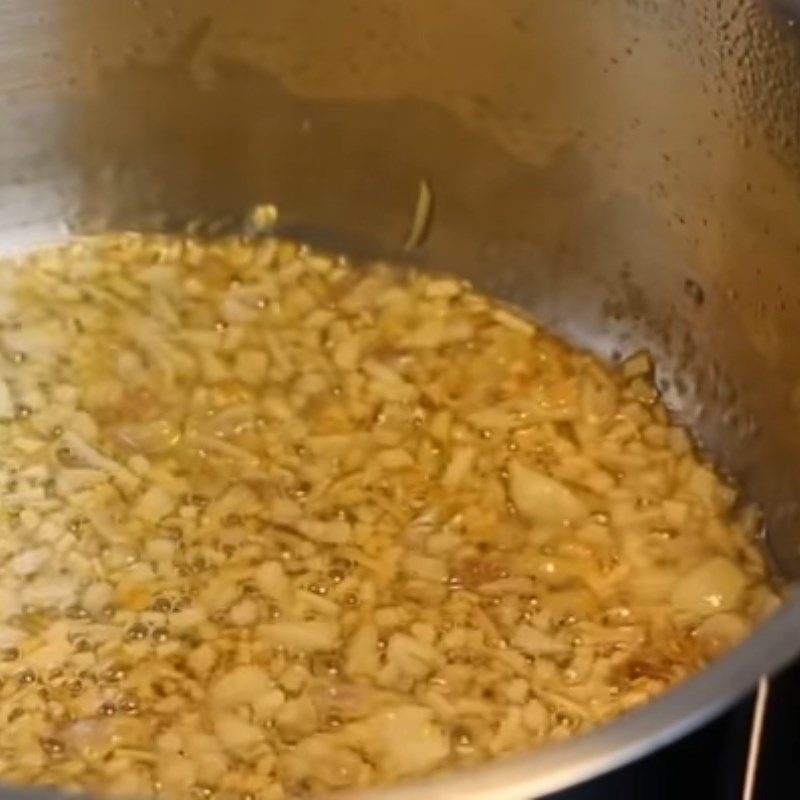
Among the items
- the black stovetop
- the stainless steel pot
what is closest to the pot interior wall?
the stainless steel pot

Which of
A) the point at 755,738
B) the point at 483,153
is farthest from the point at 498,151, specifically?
the point at 755,738

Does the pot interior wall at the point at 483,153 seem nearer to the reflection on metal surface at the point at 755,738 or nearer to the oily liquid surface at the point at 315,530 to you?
the oily liquid surface at the point at 315,530

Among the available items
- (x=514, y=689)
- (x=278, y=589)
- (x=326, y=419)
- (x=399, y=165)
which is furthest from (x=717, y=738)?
(x=399, y=165)

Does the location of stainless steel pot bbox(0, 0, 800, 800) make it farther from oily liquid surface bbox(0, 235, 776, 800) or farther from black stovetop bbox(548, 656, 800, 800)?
black stovetop bbox(548, 656, 800, 800)

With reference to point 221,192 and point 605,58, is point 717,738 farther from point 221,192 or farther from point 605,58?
point 221,192

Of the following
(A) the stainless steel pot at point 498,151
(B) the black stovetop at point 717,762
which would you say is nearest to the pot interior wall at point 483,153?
(A) the stainless steel pot at point 498,151

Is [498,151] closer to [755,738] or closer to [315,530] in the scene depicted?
[315,530]
